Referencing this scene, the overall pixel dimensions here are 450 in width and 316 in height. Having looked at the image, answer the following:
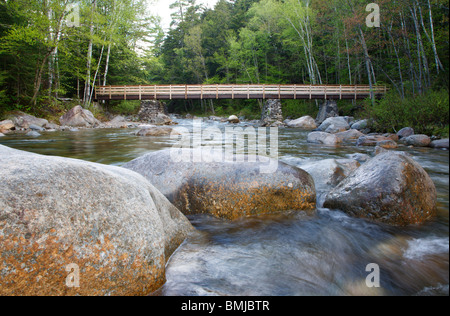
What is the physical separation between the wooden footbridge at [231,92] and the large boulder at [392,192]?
1946cm

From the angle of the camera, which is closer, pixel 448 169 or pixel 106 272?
pixel 448 169

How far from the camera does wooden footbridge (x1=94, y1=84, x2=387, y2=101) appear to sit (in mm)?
21656

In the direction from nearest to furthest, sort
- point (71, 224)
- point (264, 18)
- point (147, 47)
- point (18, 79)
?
1. point (71, 224)
2. point (18, 79)
3. point (147, 47)
4. point (264, 18)

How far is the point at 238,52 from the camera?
33344mm

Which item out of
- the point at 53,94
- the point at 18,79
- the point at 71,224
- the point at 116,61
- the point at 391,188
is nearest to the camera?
the point at 71,224

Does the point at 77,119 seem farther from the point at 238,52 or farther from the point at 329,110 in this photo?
the point at 238,52

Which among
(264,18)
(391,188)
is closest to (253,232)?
(391,188)

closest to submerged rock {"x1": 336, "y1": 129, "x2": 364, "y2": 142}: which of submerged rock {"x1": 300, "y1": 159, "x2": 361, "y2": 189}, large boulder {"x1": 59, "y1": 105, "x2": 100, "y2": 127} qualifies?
submerged rock {"x1": 300, "y1": 159, "x2": 361, "y2": 189}

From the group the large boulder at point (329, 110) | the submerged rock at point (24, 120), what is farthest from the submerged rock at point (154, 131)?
Answer: the large boulder at point (329, 110)

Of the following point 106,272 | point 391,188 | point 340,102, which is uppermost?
point 340,102

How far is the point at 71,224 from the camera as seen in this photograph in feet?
5.08
